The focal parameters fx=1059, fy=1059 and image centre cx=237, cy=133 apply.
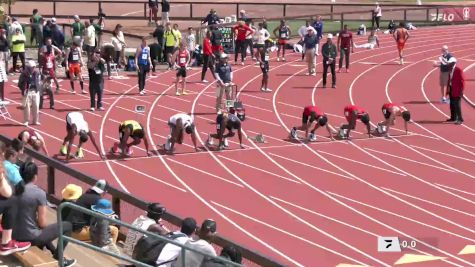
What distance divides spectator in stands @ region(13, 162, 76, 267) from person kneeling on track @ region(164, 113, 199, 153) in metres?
11.4

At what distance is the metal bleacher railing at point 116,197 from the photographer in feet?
37.4

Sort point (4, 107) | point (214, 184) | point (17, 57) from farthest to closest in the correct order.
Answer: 1. point (17, 57)
2. point (4, 107)
3. point (214, 184)

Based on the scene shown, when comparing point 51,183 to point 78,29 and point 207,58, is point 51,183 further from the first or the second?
point 78,29

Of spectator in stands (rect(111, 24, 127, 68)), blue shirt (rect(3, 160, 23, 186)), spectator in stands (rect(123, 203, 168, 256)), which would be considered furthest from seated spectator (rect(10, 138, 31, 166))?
spectator in stands (rect(111, 24, 127, 68))

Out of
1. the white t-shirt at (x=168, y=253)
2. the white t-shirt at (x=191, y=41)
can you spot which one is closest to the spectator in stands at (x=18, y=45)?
the white t-shirt at (x=191, y=41)

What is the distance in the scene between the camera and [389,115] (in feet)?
83.5

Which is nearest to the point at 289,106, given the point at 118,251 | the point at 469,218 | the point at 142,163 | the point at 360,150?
the point at 360,150

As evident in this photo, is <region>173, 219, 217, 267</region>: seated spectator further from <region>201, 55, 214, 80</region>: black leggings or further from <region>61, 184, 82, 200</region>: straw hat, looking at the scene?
<region>201, 55, 214, 80</region>: black leggings

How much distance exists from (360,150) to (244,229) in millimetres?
6854

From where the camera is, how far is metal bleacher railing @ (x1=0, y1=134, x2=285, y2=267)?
37.4 feet

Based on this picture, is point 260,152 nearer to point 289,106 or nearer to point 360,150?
point 360,150

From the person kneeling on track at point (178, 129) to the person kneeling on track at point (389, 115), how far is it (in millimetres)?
4998

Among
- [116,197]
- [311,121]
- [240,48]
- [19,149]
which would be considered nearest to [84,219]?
[116,197]

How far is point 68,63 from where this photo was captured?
30312mm
